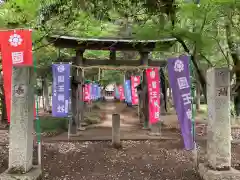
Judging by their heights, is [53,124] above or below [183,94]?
below

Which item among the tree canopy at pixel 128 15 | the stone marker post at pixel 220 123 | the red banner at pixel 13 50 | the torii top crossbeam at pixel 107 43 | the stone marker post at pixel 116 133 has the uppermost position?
the tree canopy at pixel 128 15

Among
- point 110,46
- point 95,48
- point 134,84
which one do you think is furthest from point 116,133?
point 134,84

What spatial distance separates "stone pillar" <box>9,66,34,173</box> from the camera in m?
6.24

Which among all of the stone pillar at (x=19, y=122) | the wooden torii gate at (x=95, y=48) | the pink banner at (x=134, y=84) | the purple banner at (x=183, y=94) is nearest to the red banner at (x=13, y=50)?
the stone pillar at (x=19, y=122)

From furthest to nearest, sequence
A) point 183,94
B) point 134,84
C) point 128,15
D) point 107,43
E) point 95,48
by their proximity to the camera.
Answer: point 134,84
point 95,48
point 107,43
point 183,94
point 128,15

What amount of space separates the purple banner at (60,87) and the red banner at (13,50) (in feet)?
15.9

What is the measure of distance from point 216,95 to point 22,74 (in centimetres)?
394

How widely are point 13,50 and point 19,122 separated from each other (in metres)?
1.46

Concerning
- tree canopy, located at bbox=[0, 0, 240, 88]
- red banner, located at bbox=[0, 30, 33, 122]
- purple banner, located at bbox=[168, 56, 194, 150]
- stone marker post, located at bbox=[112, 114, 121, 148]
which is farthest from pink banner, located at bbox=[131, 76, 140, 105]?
red banner, located at bbox=[0, 30, 33, 122]

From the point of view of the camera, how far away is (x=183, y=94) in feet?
22.3

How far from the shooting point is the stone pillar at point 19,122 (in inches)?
246

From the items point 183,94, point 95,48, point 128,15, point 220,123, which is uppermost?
point 128,15

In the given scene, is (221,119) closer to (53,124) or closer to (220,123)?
(220,123)

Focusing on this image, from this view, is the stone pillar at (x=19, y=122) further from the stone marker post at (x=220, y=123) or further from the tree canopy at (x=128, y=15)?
the stone marker post at (x=220, y=123)
